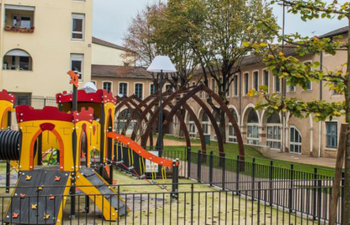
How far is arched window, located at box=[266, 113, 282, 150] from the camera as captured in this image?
3572 cm

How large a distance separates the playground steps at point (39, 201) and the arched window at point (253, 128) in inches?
1195

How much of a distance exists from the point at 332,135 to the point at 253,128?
10.6 metres

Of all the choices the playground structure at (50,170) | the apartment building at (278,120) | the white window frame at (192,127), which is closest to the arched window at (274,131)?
the apartment building at (278,120)

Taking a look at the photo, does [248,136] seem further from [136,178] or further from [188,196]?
[188,196]

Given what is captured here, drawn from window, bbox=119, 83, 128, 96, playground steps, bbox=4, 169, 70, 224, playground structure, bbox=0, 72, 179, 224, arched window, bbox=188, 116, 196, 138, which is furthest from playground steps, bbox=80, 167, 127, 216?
window, bbox=119, 83, 128, 96

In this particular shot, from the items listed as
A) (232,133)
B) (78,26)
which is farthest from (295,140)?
(78,26)

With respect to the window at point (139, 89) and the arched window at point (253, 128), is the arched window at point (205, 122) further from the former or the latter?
the window at point (139, 89)

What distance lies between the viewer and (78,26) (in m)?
33.0

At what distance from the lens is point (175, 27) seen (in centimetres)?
3309

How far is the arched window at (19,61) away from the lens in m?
32.0

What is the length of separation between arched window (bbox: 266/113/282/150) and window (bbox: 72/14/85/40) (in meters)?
16.6

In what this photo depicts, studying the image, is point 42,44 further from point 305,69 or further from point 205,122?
point 305,69

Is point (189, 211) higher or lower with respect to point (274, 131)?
lower

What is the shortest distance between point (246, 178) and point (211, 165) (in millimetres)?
1249
